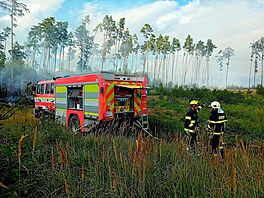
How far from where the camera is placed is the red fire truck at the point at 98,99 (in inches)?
359

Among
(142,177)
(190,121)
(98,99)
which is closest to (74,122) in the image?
(98,99)

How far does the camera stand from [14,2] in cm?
2816

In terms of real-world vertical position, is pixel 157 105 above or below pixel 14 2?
below

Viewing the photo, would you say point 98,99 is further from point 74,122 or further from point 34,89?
point 34,89

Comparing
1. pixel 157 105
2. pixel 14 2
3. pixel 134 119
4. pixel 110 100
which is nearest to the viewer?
pixel 110 100

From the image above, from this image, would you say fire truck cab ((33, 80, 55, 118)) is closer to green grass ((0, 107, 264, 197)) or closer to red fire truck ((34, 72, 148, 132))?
red fire truck ((34, 72, 148, 132))

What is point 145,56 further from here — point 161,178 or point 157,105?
point 161,178

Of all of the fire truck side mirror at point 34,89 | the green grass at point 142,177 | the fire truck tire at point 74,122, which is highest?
the fire truck side mirror at point 34,89

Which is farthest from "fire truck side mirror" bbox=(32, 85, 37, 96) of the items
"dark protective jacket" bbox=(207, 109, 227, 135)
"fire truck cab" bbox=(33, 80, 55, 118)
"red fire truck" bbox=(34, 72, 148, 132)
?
"dark protective jacket" bbox=(207, 109, 227, 135)

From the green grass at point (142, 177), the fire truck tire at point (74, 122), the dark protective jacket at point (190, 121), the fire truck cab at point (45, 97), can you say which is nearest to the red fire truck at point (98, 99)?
the fire truck tire at point (74, 122)

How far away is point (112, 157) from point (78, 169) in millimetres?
547

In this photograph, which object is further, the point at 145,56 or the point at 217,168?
the point at 145,56

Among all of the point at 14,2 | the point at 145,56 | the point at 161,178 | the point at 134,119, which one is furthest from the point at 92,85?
the point at 145,56

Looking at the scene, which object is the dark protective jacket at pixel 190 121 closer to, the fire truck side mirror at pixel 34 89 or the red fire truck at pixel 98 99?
the red fire truck at pixel 98 99
